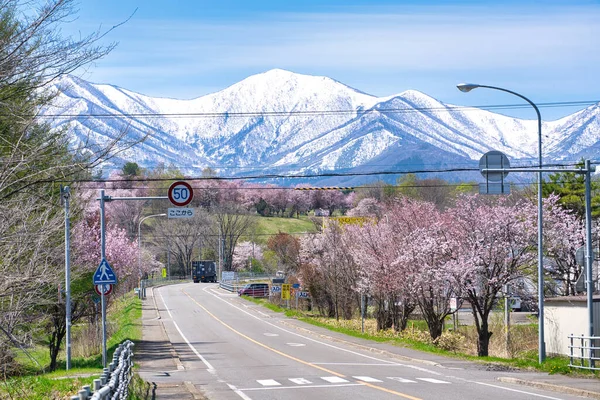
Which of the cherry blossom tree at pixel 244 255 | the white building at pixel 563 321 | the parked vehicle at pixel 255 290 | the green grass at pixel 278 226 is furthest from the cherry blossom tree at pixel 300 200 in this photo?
the white building at pixel 563 321

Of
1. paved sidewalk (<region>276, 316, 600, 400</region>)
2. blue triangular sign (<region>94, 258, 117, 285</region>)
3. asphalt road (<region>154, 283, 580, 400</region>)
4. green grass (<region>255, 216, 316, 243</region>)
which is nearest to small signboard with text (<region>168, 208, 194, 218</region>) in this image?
blue triangular sign (<region>94, 258, 117, 285</region>)

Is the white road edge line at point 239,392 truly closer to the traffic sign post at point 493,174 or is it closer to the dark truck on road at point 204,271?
the traffic sign post at point 493,174

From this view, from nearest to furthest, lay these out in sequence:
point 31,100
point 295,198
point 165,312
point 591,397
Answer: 1. point 31,100
2. point 591,397
3. point 165,312
4. point 295,198

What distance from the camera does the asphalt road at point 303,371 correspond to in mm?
20000

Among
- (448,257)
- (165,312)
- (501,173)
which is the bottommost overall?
(165,312)

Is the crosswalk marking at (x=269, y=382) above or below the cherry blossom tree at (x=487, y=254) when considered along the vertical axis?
below

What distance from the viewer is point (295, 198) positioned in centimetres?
17288

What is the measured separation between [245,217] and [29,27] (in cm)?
10718

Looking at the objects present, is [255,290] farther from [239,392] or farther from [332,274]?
[239,392]

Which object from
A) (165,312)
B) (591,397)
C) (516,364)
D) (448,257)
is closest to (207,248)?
(165,312)

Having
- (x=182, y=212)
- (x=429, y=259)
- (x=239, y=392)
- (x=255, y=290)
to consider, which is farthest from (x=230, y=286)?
(x=239, y=392)

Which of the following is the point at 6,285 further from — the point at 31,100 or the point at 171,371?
the point at 171,371

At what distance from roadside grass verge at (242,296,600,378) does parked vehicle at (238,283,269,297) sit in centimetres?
2260

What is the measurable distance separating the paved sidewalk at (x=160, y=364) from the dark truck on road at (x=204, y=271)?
55.9 m
